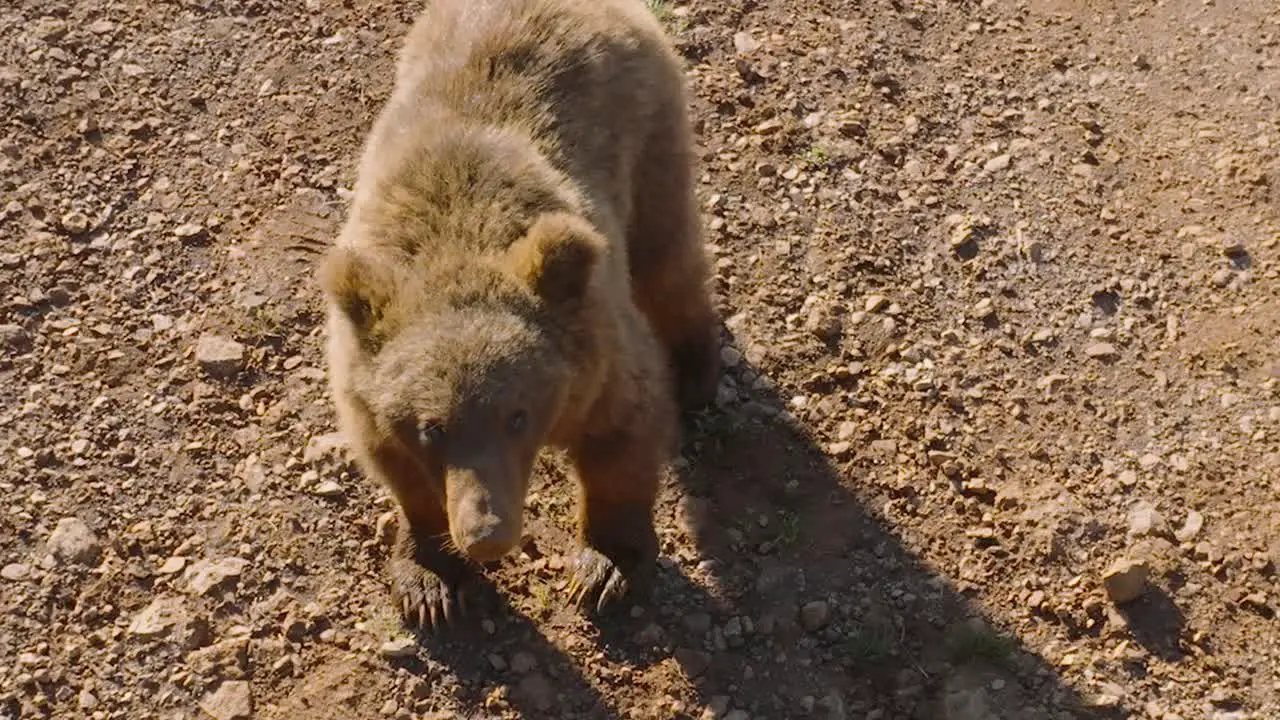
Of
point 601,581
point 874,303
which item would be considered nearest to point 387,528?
point 601,581

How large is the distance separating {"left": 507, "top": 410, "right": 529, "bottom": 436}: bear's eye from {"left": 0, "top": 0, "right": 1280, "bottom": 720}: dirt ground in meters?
1.25

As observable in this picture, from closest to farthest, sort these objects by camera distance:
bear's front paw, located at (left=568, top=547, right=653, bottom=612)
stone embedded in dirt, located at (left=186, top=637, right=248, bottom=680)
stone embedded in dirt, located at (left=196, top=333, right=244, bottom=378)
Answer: stone embedded in dirt, located at (left=186, top=637, right=248, bottom=680) → bear's front paw, located at (left=568, top=547, right=653, bottom=612) → stone embedded in dirt, located at (left=196, top=333, right=244, bottom=378)

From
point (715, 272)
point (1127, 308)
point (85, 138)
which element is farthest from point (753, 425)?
point (85, 138)

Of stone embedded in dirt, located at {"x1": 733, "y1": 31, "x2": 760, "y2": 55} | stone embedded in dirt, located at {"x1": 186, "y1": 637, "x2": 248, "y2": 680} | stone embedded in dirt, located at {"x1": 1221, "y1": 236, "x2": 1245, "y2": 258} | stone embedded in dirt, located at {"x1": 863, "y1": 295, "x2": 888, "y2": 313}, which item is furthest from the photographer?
stone embedded in dirt, located at {"x1": 733, "y1": 31, "x2": 760, "y2": 55}

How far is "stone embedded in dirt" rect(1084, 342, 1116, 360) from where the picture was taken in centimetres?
624

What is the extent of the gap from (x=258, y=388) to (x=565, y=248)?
2.16 metres

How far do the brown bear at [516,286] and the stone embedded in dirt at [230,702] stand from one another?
0.65 metres

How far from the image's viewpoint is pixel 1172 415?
236 inches

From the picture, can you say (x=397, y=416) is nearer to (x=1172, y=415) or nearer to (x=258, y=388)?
(x=258, y=388)

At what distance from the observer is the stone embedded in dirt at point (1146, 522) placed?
5609mm

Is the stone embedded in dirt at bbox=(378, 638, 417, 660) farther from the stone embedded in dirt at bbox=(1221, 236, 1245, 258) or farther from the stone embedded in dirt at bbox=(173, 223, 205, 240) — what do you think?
the stone embedded in dirt at bbox=(1221, 236, 1245, 258)

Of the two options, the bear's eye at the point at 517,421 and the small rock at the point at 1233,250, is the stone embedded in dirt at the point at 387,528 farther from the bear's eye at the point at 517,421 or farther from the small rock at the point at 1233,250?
the small rock at the point at 1233,250

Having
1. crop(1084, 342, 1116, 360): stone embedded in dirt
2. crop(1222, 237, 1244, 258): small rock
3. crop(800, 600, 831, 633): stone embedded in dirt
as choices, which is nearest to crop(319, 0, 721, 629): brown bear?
crop(800, 600, 831, 633): stone embedded in dirt

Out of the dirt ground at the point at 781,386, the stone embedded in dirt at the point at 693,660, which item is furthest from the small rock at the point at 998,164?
the stone embedded in dirt at the point at 693,660
